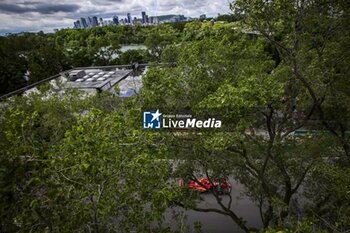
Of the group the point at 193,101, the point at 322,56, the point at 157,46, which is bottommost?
the point at 157,46

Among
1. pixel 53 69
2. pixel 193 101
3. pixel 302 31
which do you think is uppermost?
pixel 302 31

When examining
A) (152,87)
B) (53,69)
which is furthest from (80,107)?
(53,69)

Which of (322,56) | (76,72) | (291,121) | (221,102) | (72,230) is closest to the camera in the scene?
(72,230)

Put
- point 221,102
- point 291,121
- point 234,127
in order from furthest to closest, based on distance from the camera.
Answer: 1. point 291,121
2. point 234,127
3. point 221,102

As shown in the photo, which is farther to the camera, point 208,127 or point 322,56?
point 322,56

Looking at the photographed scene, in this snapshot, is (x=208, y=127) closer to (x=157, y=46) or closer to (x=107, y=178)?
(x=107, y=178)

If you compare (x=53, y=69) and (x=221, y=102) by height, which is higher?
(x=221, y=102)

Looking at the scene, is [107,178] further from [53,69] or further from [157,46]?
[53,69]

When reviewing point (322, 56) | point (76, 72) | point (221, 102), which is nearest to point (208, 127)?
point (221, 102)

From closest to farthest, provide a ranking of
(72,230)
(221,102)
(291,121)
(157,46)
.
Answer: (72,230) < (221,102) < (291,121) < (157,46)
